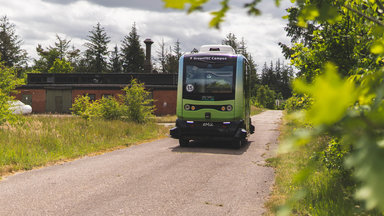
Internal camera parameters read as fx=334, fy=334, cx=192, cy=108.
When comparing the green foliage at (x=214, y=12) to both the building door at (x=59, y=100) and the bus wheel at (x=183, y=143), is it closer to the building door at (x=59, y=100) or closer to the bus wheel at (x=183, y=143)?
the bus wheel at (x=183, y=143)

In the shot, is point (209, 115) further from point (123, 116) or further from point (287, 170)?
point (123, 116)

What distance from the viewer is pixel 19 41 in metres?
62.8

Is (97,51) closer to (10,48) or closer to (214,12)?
(10,48)

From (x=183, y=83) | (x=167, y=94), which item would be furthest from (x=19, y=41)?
(x=183, y=83)

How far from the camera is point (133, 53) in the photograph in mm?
64875

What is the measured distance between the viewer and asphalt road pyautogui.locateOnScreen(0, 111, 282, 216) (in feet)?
15.3

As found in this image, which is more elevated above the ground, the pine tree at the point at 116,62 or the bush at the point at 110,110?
the pine tree at the point at 116,62

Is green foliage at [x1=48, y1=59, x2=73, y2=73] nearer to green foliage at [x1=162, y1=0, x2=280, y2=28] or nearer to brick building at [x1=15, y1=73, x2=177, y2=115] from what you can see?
brick building at [x1=15, y1=73, x2=177, y2=115]

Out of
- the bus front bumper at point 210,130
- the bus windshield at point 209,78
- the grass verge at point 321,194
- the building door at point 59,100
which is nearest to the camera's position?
the grass verge at point 321,194

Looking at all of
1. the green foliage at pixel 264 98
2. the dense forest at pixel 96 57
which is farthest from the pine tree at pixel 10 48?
the green foliage at pixel 264 98

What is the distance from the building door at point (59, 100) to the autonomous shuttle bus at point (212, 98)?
102 feet

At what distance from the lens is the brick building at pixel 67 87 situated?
37688 millimetres

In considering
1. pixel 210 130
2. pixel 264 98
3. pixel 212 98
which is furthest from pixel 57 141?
pixel 264 98

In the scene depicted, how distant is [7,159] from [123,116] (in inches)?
438
